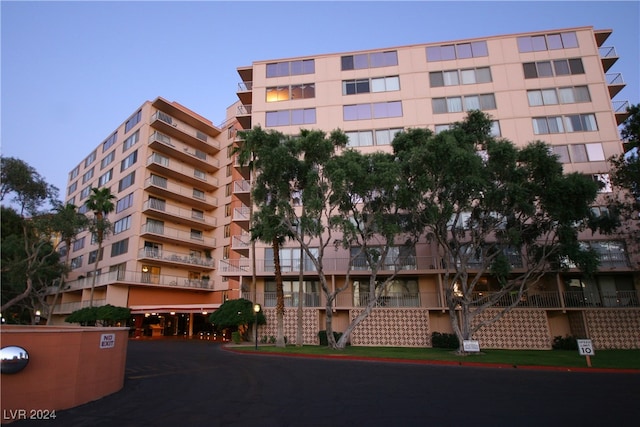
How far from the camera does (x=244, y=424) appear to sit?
7.20m

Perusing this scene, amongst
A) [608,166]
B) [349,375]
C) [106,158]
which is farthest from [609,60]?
[106,158]

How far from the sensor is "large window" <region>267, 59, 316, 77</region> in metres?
35.8

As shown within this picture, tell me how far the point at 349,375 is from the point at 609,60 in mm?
35088

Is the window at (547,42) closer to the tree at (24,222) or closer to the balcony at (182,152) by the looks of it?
the balcony at (182,152)

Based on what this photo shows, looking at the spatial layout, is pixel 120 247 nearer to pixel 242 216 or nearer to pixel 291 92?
pixel 242 216

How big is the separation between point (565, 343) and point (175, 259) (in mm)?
36766

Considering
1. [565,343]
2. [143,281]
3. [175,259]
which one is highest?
[175,259]

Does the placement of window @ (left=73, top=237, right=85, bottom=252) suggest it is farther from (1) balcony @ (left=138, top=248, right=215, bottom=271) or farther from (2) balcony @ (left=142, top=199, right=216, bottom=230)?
(1) balcony @ (left=138, top=248, right=215, bottom=271)

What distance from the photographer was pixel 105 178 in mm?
50844

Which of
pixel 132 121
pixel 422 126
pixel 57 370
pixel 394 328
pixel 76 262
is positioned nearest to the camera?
pixel 57 370

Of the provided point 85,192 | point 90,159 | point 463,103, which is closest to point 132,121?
point 90,159

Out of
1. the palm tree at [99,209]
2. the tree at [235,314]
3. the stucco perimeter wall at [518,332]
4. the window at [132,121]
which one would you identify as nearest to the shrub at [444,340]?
the stucco perimeter wall at [518,332]

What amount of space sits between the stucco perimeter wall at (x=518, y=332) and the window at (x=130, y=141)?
40980 millimetres

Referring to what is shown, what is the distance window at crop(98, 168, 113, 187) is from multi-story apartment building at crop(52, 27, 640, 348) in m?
9.22
